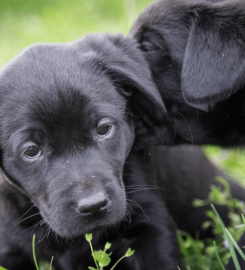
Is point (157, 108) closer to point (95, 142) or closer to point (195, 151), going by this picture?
point (95, 142)

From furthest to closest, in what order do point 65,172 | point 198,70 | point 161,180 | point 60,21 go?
1. point 60,21
2. point 161,180
3. point 198,70
4. point 65,172

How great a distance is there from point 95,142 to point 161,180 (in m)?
0.57

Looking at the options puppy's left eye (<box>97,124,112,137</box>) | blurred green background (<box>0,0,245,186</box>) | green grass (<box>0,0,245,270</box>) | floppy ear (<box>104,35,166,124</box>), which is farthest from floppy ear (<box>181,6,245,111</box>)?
blurred green background (<box>0,0,245,186</box>)

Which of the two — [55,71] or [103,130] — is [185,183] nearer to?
[103,130]

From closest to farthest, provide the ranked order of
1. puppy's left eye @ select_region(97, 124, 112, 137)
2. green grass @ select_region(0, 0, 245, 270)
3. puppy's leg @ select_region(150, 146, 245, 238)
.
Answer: puppy's left eye @ select_region(97, 124, 112, 137) < puppy's leg @ select_region(150, 146, 245, 238) < green grass @ select_region(0, 0, 245, 270)

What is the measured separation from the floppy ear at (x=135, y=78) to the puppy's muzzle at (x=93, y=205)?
0.46m

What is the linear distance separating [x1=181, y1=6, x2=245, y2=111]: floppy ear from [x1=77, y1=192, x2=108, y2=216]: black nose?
54cm

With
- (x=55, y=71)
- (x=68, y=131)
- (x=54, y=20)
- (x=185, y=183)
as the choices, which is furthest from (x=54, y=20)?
(x=68, y=131)

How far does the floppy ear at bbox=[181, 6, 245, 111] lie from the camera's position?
1.69m

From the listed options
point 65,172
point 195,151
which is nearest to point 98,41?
point 65,172

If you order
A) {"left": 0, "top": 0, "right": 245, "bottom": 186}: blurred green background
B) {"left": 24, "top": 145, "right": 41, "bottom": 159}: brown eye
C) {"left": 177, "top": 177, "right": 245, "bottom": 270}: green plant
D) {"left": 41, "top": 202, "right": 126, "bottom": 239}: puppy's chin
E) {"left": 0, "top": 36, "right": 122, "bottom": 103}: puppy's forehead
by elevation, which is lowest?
{"left": 0, "top": 0, "right": 245, "bottom": 186}: blurred green background

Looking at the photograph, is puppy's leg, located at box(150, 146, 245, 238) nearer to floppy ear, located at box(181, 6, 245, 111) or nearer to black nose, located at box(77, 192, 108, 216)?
floppy ear, located at box(181, 6, 245, 111)

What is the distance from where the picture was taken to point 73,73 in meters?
1.66

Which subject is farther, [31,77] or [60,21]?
[60,21]
